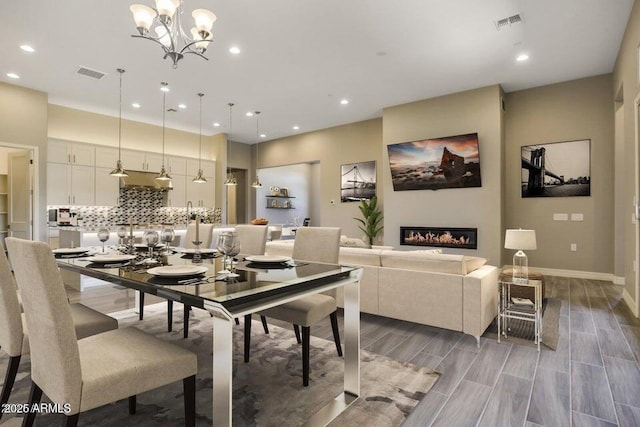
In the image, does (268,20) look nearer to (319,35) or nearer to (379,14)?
(319,35)

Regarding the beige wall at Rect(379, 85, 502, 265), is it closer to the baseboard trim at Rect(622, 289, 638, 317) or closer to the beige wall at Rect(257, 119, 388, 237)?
the beige wall at Rect(257, 119, 388, 237)

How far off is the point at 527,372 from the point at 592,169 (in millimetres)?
4625

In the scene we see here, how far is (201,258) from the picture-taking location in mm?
2412

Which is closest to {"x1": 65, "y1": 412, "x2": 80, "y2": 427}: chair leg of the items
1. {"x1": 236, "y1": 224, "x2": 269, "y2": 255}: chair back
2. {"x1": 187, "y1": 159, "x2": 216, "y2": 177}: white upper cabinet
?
{"x1": 236, "y1": 224, "x2": 269, "y2": 255}: chair back

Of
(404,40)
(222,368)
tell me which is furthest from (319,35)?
(222,368)

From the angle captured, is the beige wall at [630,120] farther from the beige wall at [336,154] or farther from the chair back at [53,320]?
the chair back at [53,320]

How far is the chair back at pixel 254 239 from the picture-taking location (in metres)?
2.96

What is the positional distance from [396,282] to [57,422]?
102 inches

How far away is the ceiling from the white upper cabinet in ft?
6.59

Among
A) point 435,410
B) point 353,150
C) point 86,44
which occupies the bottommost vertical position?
point 435,410

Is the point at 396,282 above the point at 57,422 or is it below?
above

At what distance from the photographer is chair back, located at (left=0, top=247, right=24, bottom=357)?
1.52 m

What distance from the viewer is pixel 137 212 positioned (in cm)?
768

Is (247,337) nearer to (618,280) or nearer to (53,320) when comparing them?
(53,320)
